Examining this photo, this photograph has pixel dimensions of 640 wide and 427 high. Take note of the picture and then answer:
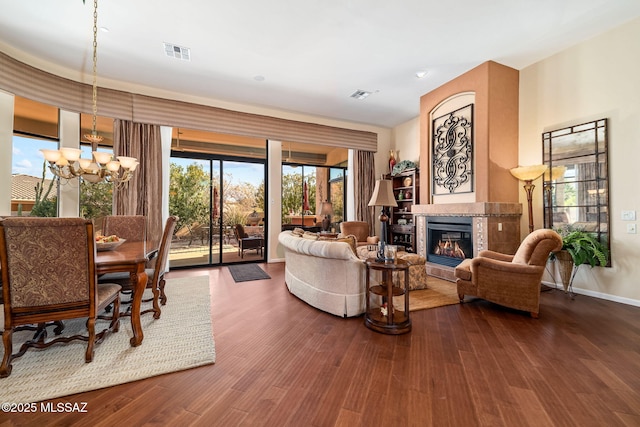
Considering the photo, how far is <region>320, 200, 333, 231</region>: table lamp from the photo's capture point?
20.7 ft

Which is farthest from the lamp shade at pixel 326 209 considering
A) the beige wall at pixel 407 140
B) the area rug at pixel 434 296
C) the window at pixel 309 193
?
the area rug at pixel 434 296

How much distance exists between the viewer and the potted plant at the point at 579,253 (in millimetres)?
3266

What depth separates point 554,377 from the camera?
1.80m

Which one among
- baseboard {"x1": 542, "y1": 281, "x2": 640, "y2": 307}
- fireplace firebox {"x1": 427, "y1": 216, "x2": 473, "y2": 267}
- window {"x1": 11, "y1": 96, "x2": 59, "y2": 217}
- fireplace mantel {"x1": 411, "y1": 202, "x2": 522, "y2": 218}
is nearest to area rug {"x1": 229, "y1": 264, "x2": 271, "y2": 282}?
window {"x1": 11, "y1": 96, "x2": 59, "y2": 217}

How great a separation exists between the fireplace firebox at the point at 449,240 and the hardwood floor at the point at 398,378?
168cm

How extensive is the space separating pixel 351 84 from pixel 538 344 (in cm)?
436

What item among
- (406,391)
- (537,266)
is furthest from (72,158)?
(537,266)

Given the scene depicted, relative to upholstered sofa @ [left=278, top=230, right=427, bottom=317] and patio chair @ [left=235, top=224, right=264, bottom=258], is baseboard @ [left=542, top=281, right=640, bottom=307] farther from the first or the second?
patio chair @ [left=235, top=224, right=264, bottom=258]

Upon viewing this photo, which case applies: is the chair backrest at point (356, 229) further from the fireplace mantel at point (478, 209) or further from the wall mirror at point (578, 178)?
the wall mirror at point (578, 178)

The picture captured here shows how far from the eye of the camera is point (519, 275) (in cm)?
288

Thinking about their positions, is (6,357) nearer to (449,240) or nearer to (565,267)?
(449,240)

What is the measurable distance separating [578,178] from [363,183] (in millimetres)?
3899

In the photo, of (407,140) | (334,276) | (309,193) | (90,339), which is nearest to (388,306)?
(334,276)

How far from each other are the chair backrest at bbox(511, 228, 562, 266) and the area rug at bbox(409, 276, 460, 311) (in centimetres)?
94
